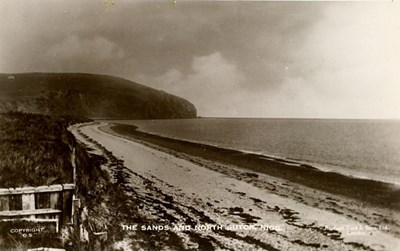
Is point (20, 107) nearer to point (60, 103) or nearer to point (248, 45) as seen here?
point (60, 103)

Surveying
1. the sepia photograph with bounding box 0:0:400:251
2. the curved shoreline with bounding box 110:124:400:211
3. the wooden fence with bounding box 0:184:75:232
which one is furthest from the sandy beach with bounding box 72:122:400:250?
the wooden fence with bounding box 0:184:75:232

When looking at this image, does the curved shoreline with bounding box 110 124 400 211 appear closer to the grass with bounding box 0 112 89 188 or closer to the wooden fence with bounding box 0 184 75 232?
the wooden fence with bounding box 0 184 75 232

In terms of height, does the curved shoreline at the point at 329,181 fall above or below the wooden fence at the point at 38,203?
below

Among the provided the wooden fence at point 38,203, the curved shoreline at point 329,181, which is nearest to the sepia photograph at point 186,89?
the wooden fence at point 38,203

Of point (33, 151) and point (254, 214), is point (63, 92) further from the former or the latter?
point (254, 214)

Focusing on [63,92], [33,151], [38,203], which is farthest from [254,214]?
[63,92]

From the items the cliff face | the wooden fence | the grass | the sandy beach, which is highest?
the cliff face

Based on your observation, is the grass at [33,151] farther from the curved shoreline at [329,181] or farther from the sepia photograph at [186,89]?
the curved shoreline at [329,181]
